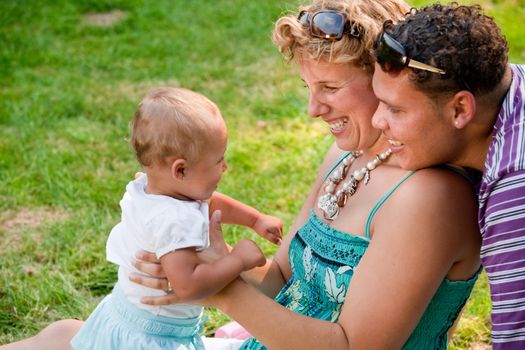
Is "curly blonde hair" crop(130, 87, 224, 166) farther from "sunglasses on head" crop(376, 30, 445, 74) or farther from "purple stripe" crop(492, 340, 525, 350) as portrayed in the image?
"purple stripe" crop(492, 340, 525, 350)

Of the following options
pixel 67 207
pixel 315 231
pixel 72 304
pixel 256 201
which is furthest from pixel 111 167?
pixel 315 231

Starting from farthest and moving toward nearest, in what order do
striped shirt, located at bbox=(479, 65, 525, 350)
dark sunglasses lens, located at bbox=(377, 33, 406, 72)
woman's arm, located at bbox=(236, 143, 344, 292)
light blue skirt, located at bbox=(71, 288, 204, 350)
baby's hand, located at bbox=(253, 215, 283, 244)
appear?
1. baby's hand, located at bbox=(253, 215, 283, 244)
2. woman's arm, located at bbox=(236, 143, 344, 292)
3. light blue skirt, located at bbox=(71, 288, 204, 350)
4. dark sunglasses lens, located at bbox=(377, 33, 406, 72)
5. striped shirt, located at bbox=(479, 65, 525, 350)

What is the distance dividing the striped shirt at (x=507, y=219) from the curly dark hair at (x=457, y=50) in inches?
3.4

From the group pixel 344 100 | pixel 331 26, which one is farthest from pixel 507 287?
pixel 331 26

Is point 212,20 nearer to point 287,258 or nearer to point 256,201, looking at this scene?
point 256,201

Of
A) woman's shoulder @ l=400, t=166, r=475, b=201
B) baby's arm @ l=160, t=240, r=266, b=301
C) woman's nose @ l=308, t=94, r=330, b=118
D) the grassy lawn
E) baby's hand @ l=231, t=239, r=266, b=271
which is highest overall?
woman's nose @ l=308, t=94, r=330, b=118

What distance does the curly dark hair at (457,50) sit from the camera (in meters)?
2.02

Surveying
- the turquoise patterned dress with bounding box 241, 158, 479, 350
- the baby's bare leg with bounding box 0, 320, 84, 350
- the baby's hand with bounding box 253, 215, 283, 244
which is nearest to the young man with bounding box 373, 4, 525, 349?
the turquoise patterned dress with bounding box 241, 158, 479, 350

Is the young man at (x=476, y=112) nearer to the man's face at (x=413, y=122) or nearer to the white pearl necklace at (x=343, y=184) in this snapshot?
the man's face at (x=413, y=122)

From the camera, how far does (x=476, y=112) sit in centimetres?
209

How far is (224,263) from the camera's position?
2.31m

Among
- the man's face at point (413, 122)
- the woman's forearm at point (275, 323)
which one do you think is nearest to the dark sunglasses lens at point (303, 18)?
the man's face at point (413, 122)

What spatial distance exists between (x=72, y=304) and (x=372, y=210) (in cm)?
191

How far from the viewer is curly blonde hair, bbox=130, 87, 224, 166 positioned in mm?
2379
